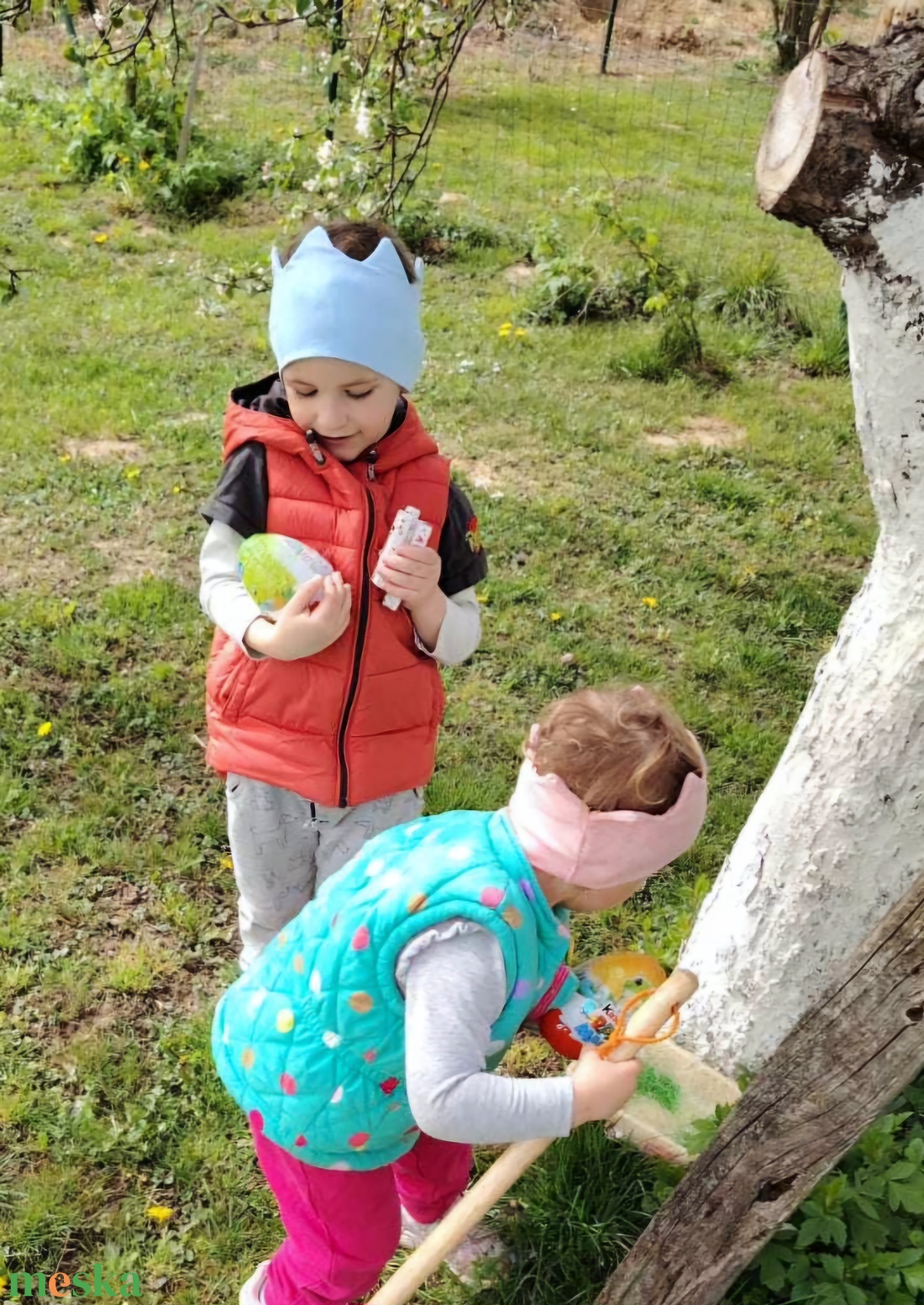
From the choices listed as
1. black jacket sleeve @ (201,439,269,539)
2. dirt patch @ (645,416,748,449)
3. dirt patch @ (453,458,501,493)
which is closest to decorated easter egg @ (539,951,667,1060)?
black jacket sleeve @ (201,439,269,539)

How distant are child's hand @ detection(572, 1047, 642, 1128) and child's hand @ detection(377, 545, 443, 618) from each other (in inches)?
35.4

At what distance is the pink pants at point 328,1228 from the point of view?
6.30 ft

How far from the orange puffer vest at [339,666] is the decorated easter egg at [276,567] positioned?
0.15ft

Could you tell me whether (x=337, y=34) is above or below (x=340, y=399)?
above

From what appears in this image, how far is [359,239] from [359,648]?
766 mm

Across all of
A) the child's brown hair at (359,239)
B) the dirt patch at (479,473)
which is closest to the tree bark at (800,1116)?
the child's brown hair at (359,239)

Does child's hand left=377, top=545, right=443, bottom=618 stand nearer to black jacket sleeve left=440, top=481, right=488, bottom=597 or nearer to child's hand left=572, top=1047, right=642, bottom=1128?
black jacket sleeve left=440, top=481, right=488, bottom=597

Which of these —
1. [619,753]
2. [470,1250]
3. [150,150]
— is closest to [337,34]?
[619,753]

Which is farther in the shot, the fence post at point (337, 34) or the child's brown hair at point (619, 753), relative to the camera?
the fence post at point (337, 34)

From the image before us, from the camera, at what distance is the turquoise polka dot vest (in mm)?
1565

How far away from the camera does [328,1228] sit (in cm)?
194

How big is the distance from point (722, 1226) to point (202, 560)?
152 cm

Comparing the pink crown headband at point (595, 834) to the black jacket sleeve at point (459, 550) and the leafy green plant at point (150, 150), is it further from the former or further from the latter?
the leafy green plant at point (150, 150)

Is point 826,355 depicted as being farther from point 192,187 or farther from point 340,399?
point 340,399
